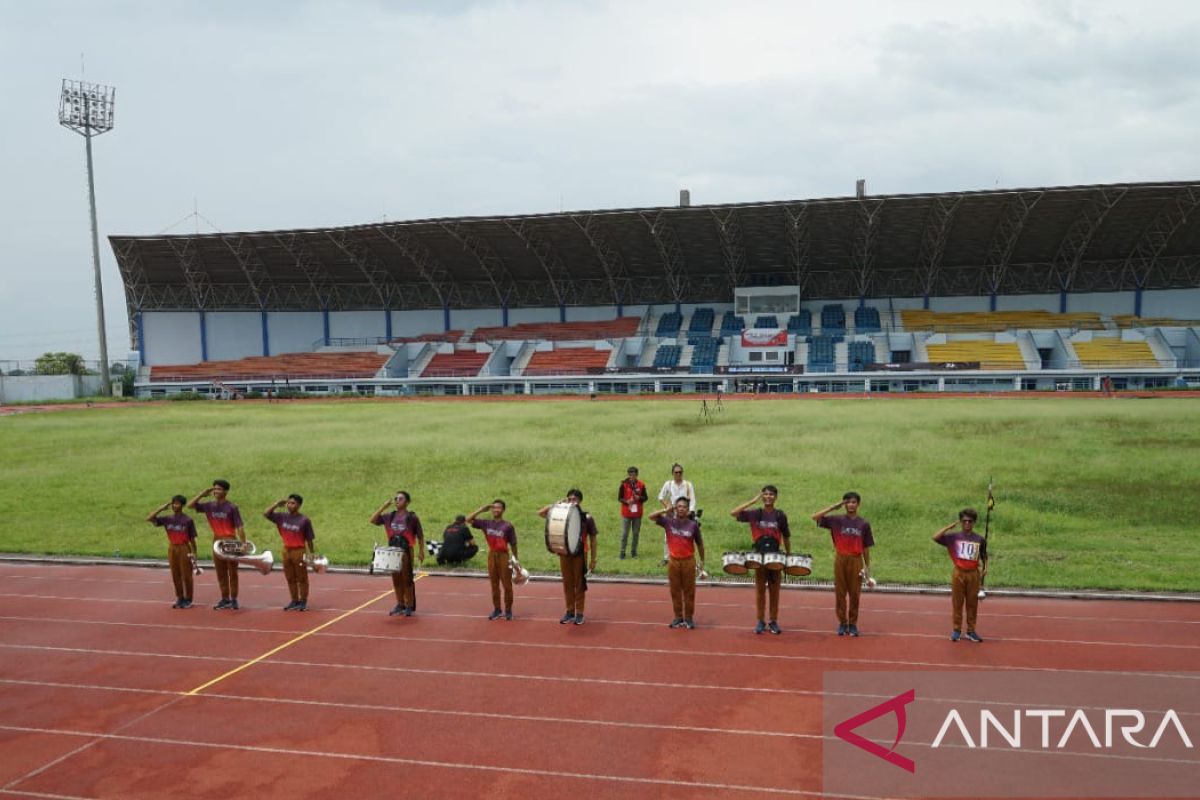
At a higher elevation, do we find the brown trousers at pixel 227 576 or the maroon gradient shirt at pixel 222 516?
the maroon gradient shirt at pixel 222 516

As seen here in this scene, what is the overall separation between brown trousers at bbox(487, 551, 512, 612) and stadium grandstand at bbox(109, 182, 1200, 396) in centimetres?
4323

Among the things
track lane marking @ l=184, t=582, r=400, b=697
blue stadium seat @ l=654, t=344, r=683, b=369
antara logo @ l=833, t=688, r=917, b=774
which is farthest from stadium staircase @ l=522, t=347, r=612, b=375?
antara logo @ l=833, t=688, r=917, b=774

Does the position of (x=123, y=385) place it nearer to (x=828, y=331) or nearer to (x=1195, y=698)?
(x=828, y=331)

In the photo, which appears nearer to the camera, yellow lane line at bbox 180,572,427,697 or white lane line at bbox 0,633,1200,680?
white lane line at bbox 0,633,1200,680

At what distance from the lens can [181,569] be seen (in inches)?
465

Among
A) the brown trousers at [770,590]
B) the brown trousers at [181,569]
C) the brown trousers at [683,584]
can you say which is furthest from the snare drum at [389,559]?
the brown trousers at [770,590]

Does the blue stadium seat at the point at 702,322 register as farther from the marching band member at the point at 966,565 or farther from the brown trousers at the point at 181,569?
the marching band member at the point at 966,565

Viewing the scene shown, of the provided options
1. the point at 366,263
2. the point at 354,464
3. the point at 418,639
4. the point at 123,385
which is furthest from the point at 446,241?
the point at 418,639

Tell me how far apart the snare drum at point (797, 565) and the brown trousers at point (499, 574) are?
151 inches

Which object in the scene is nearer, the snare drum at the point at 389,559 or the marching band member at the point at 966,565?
the marching band member at the point at 966,565

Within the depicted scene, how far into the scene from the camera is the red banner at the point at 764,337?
59.8m

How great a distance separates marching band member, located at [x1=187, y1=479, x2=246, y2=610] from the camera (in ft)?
37.3

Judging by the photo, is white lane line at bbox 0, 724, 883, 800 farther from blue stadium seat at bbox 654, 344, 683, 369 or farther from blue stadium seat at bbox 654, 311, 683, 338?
blue stadium seat at bbox 654, 311, 683, 338

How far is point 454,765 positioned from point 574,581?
3.93 metres
